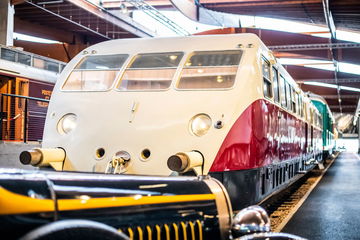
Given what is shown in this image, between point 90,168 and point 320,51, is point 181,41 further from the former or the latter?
point 320,51

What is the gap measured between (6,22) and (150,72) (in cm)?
1622

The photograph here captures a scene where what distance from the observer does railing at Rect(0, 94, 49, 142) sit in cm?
1338

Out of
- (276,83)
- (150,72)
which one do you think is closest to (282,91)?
(276,83)

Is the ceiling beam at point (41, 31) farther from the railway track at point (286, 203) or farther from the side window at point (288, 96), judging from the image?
the side window at point (288, 96)

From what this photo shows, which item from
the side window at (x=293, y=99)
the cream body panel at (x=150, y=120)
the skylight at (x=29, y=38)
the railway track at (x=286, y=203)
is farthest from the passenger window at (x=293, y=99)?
the skylight at (x=29, y=38)

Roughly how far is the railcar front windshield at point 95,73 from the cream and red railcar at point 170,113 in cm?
2

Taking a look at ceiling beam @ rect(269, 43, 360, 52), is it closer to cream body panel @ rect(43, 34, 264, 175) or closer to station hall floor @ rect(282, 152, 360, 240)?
station hall floor @ rect(282, 152, 360, 240)

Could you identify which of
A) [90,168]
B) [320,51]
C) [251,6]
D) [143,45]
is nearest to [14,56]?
[143,45]

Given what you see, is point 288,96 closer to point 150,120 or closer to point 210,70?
point 210,70

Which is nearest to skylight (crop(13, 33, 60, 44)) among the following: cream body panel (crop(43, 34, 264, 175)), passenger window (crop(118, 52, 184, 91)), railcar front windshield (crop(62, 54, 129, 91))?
railcar front windshield (crop(62, 54, 129, 91))

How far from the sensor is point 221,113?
6316mm

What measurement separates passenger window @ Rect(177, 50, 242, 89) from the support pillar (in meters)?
16.4

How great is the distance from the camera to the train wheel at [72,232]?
1807mm

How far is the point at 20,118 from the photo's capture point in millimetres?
13859
